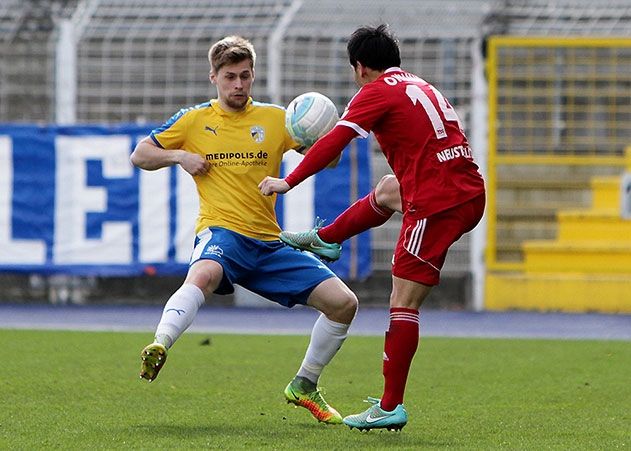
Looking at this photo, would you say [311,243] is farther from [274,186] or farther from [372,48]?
[372,48]

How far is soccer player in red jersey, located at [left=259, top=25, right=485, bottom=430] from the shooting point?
627cm

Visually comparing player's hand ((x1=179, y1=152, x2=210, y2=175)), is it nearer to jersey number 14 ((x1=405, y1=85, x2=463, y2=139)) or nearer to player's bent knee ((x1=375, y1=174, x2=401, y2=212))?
player's bent knee ((x1=375, y1=174, x2=401, y2=212))

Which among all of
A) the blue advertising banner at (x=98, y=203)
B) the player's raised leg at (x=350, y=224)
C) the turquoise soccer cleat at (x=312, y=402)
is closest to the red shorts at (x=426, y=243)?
the player's raised leg at (x=350, y=224)

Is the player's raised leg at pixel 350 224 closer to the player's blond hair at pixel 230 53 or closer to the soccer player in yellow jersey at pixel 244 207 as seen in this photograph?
the soccer player in yellow jersey at pixel 244 207

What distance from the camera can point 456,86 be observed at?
1591 centimetres

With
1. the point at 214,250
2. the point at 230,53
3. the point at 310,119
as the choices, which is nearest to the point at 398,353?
the point at 214,250

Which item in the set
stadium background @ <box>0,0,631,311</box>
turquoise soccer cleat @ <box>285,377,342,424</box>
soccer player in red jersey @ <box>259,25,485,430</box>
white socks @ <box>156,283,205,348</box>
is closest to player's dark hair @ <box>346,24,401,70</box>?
A: soccer player in red jersey @ <box>259,25,485,430</box>

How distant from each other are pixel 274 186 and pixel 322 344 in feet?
3.62

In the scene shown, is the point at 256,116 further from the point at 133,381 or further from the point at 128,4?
the point at 128,4

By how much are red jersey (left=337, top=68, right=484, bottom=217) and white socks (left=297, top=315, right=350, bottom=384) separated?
0.86 metres

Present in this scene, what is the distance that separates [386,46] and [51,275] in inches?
402

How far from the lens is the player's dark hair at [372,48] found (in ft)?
20.8

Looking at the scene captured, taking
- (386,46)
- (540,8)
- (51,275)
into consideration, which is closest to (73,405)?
(386,46)

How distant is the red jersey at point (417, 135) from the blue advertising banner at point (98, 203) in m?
9.06
